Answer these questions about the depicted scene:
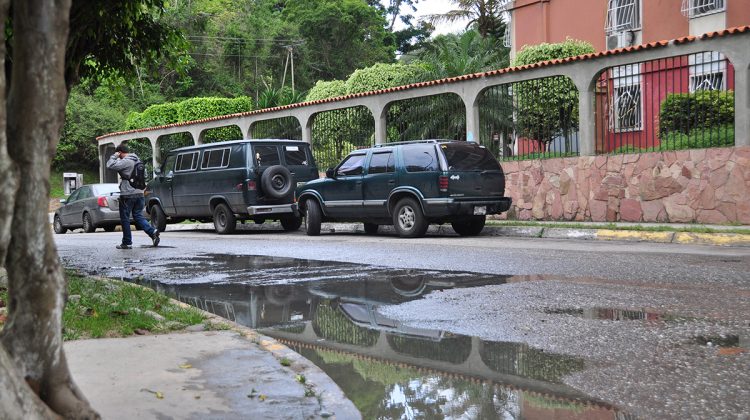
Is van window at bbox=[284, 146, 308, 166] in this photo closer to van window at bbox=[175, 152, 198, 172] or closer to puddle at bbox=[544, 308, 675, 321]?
van window at bbox=[175, 152, 198, 172]

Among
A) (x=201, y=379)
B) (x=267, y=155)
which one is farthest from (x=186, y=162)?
(x=201, y=379)

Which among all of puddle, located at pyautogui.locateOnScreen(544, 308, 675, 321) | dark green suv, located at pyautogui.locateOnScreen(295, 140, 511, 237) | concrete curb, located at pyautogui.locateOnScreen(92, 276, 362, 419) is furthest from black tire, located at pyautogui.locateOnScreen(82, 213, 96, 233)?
puddle, located at pyautogui.locateOnScreen(544, 308, 675, 321)

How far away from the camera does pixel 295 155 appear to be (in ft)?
63.3

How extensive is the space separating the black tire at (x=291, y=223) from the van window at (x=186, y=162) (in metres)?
2.47

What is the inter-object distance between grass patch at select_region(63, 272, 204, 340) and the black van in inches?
388

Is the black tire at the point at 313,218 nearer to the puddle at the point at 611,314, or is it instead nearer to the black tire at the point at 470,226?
the black tire at the point at 470,226

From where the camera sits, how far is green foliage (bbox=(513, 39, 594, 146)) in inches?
723

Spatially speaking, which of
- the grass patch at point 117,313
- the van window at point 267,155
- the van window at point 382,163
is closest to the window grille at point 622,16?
the van window at point 382,163

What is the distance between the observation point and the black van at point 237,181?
60.5 feet

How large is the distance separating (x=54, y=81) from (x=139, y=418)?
1.71 metres

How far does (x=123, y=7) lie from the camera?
29.5 ft

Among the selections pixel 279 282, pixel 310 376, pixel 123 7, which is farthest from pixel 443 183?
pixel 310 376

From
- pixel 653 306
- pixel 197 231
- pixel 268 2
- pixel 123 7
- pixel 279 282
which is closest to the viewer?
pixel 653 306

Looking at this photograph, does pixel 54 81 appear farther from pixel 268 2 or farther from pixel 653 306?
pixel 268 2
